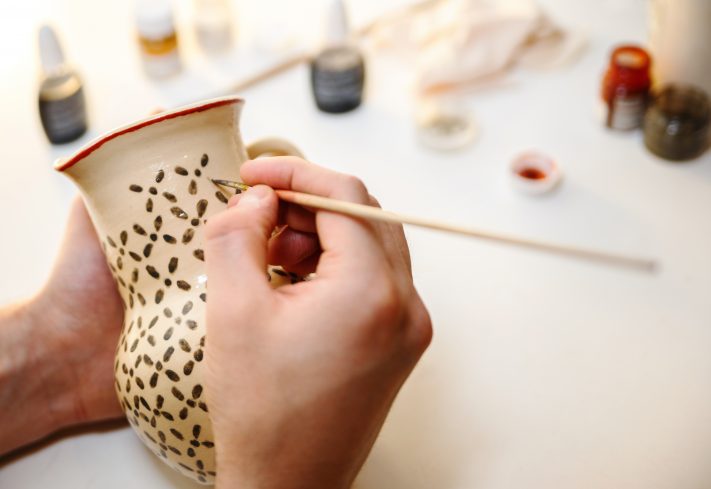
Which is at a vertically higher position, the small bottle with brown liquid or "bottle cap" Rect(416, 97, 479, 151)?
the small bottle with brown liquid

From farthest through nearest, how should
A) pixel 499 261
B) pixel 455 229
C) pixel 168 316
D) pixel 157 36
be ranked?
pixel 157 36, pixel 499 261, pixel 168 316, pixel 455 229

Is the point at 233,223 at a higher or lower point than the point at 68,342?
higher

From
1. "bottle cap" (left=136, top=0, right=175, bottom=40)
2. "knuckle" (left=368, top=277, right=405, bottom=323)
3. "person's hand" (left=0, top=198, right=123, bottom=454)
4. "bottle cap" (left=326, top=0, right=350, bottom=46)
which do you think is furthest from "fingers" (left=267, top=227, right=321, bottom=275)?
"bottle cap" (left=136, top=0, right=175, bottom=40)

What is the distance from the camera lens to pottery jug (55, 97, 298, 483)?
54 centimetres

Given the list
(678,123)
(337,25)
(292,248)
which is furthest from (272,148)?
(678,123)

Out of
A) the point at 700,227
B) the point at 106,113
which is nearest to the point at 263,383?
the point at 700,227

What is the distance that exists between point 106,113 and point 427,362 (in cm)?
59

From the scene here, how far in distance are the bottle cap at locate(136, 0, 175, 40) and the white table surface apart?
73 millimetres

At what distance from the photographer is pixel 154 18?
1.02 metres

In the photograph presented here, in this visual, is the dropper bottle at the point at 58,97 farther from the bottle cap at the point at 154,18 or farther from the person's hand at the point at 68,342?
the person's hand at the point at 68,342

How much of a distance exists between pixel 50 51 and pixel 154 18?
0.50ft

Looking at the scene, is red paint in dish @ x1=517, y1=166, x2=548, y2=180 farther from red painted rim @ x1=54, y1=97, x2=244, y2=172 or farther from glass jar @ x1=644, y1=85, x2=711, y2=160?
red painted rim @ x1=54, y1=97, x2=244, y2=172

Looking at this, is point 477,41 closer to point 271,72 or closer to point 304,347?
point 271,72

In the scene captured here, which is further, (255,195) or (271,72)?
(271,72)
